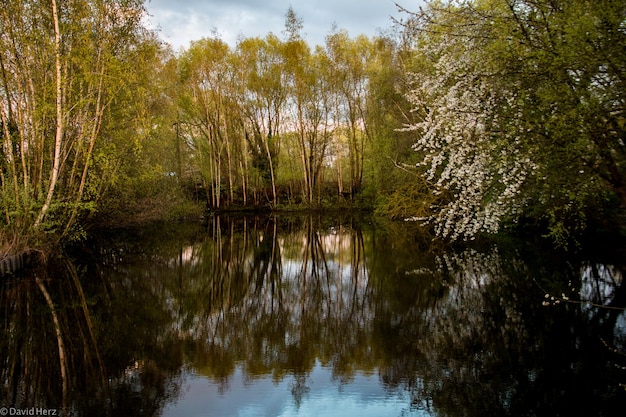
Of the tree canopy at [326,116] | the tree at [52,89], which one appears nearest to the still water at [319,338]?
the tree canopy at [326,116]

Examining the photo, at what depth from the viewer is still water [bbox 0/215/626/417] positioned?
516cm

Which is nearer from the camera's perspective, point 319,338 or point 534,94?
point 534,94

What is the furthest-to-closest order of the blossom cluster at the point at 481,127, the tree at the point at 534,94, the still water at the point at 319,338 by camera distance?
the blossom cluster at the point at 481,127 < the still water at the point at 319,338 < the tree at the point at 534,94

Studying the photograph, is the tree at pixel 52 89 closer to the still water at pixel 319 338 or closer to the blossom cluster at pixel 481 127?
the still water at pixel 319 338

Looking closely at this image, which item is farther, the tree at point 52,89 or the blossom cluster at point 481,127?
the tree at point 52,89

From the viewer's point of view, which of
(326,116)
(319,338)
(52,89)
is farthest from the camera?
(326,116)

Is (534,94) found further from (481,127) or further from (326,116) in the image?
(326,116)

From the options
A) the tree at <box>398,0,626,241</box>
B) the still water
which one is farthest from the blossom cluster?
the still water

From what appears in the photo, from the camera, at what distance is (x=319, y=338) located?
7.29 meters

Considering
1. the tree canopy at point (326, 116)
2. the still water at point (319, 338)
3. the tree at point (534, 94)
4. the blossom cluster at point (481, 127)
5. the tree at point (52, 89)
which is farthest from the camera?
the tree at point (52, 89)

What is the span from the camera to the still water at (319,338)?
5.16 metres

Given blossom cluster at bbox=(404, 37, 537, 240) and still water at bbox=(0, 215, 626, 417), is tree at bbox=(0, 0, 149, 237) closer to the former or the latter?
still water at bbox=(0, 215, 626, 417)

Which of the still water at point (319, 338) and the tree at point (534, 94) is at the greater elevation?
the tree at point (534, 94)

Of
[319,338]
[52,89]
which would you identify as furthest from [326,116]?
[319,338]
